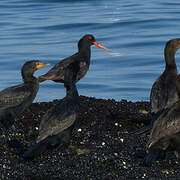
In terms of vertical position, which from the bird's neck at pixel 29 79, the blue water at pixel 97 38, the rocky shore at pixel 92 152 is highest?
the bird's neck at pixel 29 79

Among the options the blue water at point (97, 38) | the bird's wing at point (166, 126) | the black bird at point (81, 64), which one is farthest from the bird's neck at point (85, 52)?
the bird's wing at point (166, 126)

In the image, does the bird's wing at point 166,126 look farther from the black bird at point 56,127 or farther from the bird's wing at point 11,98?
the bird's wing at point 11,98

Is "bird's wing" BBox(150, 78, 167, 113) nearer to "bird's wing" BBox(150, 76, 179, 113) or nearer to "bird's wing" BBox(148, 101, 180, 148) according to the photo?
"bird's wing" BBox(150, 76, 179, 113)

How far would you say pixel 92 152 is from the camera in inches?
460

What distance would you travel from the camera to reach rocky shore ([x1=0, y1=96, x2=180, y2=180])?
10.8 metres

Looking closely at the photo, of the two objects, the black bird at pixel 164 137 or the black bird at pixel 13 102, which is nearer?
the black bird at pixel 164 137

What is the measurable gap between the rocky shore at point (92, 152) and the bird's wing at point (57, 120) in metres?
0.34

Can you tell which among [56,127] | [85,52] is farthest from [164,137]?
[85,52]

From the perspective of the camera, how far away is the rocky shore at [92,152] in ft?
35.4

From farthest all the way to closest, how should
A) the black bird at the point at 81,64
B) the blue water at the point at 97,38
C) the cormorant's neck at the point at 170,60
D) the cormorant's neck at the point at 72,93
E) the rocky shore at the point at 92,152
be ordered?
the blue water at the point at 97,38
the black bird at the point at 81,64
the cormorant's neck at the point at 170,60
the cormorant's neck at the point at 72,93
the rocky shore at the point at 92,152

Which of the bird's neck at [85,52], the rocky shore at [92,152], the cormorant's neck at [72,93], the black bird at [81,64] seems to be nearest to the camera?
the rocky shore at [92,152]

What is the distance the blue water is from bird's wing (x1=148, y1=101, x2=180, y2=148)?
9.28 m

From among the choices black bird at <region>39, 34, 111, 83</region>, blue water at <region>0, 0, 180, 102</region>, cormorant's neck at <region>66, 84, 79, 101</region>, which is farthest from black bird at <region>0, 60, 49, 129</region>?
blue water at <region>0, 0, 180, 102</region>

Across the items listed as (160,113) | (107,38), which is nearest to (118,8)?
(107,38)
